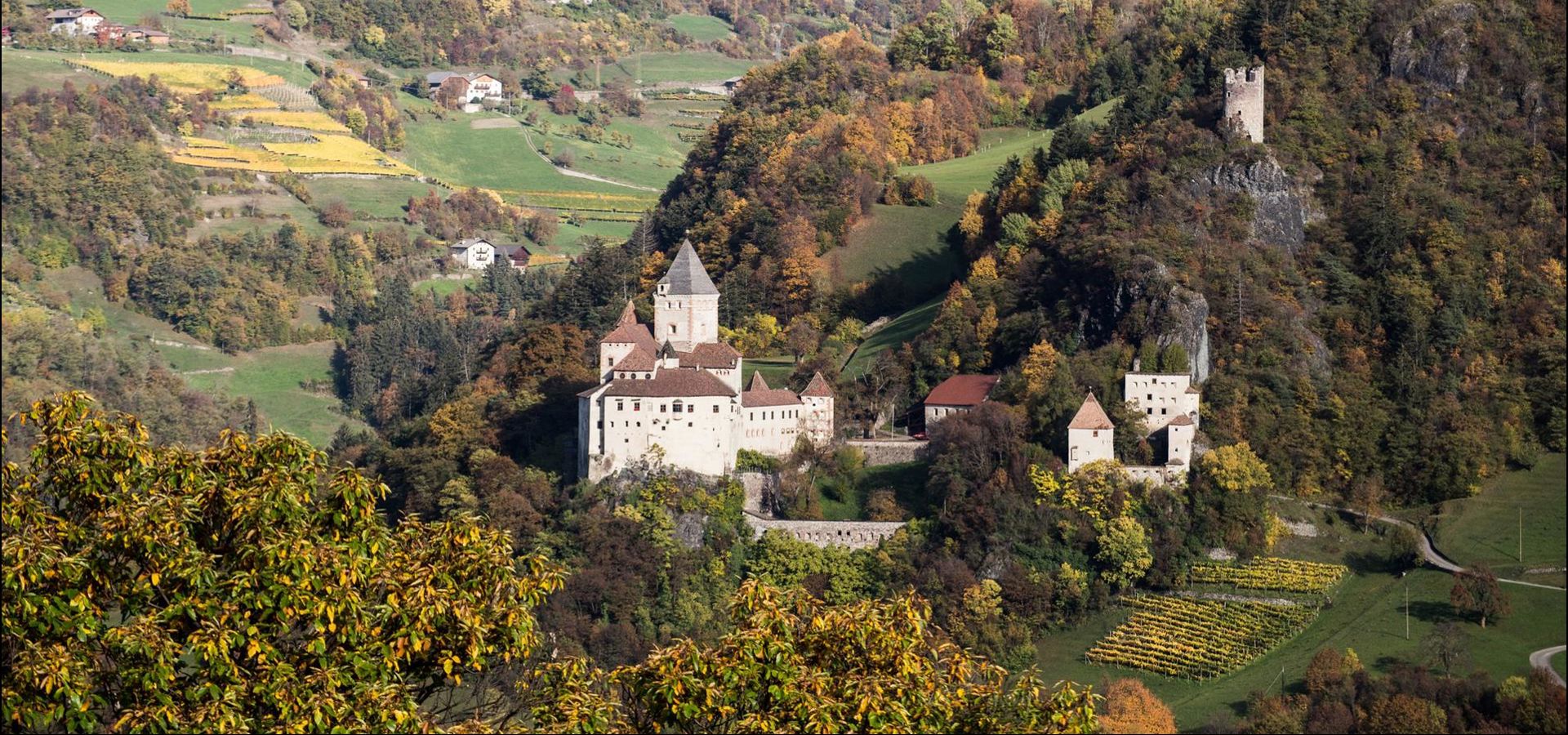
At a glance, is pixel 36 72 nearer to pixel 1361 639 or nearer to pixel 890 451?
pixel 890 451

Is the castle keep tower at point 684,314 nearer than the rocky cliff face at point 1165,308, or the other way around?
the rocky cliff face at point 1165,308

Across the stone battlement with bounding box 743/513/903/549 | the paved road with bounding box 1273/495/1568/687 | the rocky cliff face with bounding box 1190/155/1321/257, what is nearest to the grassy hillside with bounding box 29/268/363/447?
the stone battlement with bounding box 743/513/903/549

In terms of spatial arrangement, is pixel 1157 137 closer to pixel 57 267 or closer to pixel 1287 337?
pixel 1287 337

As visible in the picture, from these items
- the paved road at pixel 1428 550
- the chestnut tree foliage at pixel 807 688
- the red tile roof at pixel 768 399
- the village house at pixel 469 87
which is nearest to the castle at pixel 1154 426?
the paved road at pixel 1428 550

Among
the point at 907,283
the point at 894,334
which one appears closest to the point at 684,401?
the point at 894,334

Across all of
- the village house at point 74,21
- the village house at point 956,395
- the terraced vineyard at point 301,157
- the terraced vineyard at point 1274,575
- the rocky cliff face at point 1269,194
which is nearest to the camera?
the terraced vineyard at point 1274,575

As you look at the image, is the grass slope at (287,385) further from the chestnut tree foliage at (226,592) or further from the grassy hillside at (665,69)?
the chestnut tree foliage at (226,592)

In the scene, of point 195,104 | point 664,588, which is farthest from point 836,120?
point 195,104
